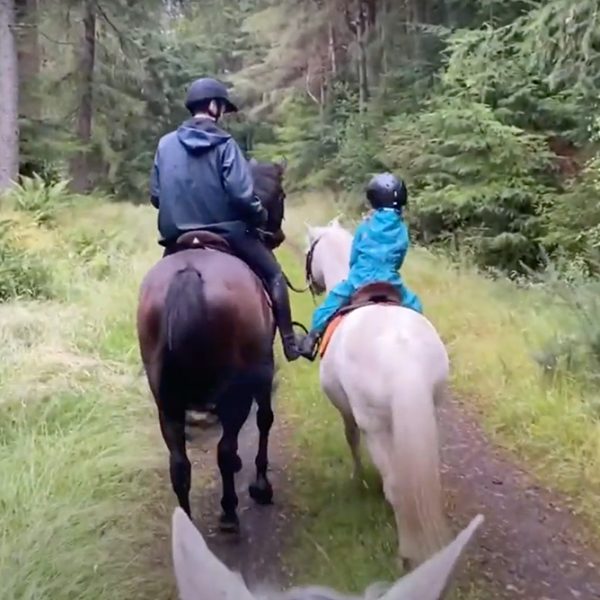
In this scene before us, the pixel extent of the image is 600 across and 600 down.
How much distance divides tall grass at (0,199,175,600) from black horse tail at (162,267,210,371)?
1.05 m

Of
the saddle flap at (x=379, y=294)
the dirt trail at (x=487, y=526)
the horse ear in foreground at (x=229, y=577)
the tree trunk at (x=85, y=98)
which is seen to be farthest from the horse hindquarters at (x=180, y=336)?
the tree trunk at (x=85, y=98)

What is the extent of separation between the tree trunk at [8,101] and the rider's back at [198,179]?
34.3 feet

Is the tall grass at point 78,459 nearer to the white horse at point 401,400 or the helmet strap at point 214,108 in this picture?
the white horse at point 401,400

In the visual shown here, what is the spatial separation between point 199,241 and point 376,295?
3.63 feet

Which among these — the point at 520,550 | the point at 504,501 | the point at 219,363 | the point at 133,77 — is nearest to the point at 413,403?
the point at 219,363

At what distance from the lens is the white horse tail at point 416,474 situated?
3836 millimetres

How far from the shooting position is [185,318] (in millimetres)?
4035

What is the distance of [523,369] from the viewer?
723cm

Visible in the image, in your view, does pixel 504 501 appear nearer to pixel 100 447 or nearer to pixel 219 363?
pixel 219 363

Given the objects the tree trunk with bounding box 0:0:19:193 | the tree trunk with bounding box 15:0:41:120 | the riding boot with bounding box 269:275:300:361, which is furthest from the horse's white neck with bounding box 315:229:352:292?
the tree trunk with bounding box 15:0:41:120

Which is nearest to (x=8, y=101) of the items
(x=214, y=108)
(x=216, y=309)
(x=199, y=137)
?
(x=214, y=108)

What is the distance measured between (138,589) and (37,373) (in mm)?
2729

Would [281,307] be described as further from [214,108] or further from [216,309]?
[214,108]

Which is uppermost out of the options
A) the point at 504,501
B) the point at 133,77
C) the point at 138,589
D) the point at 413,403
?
the point at 133,77
